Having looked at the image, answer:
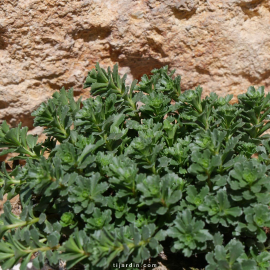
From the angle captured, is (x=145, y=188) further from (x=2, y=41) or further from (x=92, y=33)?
(x=2, y=41)

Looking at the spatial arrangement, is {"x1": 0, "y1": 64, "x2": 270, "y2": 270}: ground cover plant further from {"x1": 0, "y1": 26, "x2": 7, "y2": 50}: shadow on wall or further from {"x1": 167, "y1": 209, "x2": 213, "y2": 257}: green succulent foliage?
→ {"x1": 0, "y1": 26, "x2": 7, "y2": 50}: shadow on wall

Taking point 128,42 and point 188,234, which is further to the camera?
point 128,42

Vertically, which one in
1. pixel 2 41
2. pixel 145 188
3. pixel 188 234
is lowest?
pixel 188 234

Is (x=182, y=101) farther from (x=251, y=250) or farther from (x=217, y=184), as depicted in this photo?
(x=251, y=250)

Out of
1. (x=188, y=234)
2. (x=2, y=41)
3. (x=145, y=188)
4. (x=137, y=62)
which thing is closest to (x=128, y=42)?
(x=137, y=62)

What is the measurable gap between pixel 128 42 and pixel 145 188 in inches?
62.3

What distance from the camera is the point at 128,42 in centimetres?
304

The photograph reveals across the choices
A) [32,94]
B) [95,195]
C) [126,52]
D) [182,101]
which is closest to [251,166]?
[182,101]

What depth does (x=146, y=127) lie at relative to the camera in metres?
2.34

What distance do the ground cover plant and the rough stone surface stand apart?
24.6 inches

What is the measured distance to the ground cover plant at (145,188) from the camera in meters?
1.92

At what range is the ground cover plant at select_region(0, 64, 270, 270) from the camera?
192 cm

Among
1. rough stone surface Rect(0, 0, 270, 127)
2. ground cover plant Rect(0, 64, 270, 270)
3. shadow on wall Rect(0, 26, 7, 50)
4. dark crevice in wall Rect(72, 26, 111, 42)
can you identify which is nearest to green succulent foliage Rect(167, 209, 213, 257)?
ground cover plant Rect(0, 64, 270, 270)

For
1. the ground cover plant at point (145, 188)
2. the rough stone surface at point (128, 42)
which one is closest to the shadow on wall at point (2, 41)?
the rough stone surface at point (128, 42)
